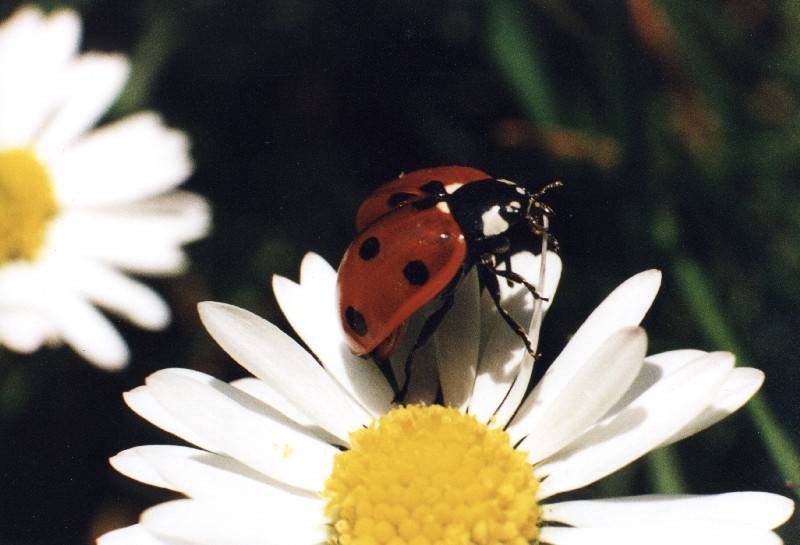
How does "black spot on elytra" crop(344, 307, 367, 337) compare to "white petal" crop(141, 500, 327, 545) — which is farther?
A: "black spot on elytra" crop(344, 307, 367, 337)

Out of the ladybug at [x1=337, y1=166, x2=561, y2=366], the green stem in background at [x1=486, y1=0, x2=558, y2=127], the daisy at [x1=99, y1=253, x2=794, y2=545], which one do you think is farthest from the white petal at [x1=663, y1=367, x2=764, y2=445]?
the green stem in background at [x1=486, y1=0, x2=558, y2=127]

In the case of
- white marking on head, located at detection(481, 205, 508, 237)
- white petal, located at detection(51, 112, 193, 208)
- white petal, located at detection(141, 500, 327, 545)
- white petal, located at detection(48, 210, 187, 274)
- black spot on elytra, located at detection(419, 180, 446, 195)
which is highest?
white petal, located at detection(51, 112, 193, 208)

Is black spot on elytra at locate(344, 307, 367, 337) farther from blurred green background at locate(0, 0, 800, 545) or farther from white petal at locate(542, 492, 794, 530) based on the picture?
blurred green background at locate(0, 0, 800, 545)

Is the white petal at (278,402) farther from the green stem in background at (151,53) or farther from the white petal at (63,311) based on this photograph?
the green stem in background at (151,53)

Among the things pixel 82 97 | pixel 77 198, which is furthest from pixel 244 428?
pixel 82 97

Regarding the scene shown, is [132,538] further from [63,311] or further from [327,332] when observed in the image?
[63,311]

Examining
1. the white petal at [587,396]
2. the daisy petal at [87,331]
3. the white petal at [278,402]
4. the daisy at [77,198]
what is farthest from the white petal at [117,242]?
the white petal at [587,396]

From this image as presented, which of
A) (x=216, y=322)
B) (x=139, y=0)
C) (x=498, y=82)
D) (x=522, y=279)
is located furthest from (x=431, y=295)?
(x=139, y=0)
